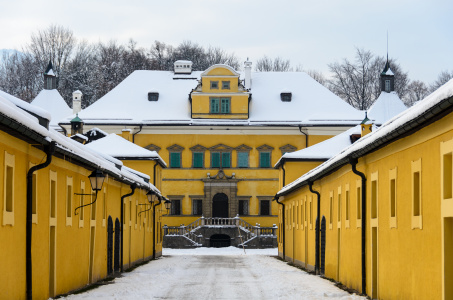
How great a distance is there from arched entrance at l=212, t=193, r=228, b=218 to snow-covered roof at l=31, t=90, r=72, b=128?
14565 millimetres

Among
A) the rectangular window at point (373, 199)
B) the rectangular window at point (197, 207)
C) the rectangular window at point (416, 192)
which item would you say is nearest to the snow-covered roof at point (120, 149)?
the rectangular window at point (197, 207)

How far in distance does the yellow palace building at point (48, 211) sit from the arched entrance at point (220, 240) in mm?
32868

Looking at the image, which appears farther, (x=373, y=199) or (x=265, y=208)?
(x=265, y=208)

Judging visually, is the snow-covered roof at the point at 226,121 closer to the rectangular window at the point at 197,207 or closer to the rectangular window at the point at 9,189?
the rectangular window at the point at 197,207

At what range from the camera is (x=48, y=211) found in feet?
53.9

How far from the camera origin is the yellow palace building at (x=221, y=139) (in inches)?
2509

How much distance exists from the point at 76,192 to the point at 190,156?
146ft

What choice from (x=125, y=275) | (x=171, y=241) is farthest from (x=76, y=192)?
(x=171, y=241)

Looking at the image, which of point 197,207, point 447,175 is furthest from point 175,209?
point 447,175

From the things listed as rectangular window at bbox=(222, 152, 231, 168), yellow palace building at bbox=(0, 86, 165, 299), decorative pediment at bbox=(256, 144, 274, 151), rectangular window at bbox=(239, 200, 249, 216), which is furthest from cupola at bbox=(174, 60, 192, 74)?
yellow palace building at bbox=(0, 86, 165, 299)

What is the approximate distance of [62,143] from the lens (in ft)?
52.3

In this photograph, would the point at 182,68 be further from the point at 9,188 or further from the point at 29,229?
the point at 9,188

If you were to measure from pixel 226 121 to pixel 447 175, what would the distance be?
175 feet

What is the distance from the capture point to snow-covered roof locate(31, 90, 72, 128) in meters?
69.8
